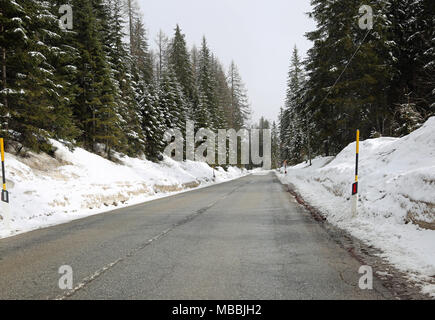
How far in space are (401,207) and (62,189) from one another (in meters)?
11.9

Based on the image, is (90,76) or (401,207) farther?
(90,76)

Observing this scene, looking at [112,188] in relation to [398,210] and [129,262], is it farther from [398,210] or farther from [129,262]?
[398,210]

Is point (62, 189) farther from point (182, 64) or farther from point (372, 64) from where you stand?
point (182, 64)

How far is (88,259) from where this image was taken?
448 cm

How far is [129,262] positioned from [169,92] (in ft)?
107

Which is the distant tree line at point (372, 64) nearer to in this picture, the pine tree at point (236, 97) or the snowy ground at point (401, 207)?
the snowy ground at point (401, 207)

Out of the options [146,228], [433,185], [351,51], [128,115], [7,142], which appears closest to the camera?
[433,185]

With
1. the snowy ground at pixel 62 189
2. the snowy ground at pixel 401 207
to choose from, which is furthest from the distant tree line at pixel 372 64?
the snowy ground at pixel 62 189

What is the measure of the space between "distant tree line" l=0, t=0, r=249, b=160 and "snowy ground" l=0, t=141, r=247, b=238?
1016 mm

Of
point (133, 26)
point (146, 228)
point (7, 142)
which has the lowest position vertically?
point (146, 228)

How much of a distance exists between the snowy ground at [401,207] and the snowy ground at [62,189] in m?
8.44

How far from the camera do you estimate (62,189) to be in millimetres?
11273

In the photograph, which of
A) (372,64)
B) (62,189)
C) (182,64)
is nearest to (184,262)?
(62,189)
